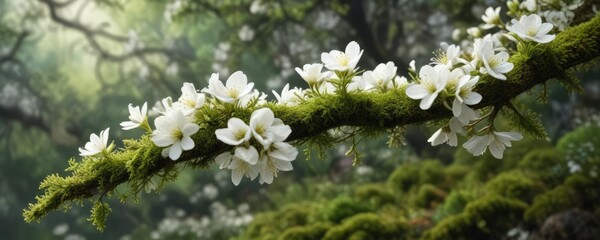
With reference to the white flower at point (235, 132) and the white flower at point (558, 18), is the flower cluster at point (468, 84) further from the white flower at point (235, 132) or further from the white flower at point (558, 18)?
the white flower at point (558, 18)

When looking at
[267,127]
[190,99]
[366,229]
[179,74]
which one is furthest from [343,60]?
[179,74]

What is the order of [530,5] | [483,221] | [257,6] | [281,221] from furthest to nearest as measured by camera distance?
[257,6], [281,221], [483,221], [530,5]

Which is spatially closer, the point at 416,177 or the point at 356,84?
the point at 356,84

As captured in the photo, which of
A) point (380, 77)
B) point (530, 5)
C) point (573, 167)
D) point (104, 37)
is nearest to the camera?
point (380, 77)

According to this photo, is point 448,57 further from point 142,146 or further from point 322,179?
point 322,179

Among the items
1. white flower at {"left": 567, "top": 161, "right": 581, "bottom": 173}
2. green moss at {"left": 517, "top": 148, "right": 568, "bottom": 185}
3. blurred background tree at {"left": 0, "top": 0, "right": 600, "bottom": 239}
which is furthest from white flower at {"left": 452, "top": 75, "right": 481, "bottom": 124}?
blurred background tree at {"left": 0, "top": 0, "right": 600, "bottom": 239}

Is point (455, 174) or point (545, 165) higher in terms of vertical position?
point (455, 174)

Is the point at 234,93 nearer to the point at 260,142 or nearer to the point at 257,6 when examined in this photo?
the point at 260,142
